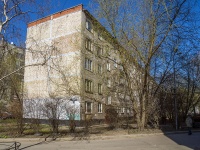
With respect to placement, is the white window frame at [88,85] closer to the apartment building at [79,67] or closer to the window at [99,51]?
the apartment building at [79,67]

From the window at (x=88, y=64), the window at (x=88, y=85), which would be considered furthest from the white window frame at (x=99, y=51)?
the window at (x=88, y=85)

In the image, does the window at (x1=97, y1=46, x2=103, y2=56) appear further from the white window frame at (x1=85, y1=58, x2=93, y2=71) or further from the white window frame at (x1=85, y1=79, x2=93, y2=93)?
the white window frame at (x1=85, y1=79, x2=93, y2=93)

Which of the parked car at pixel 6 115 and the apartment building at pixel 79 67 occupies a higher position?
the apartment building at pixel 79 67

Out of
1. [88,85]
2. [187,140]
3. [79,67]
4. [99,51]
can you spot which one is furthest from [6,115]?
[88,85]

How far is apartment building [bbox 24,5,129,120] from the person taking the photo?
1847 centimetres

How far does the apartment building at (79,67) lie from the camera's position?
60.6 feet

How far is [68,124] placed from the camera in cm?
1609

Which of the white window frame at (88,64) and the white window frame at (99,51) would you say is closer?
the white window frame at (99,51)

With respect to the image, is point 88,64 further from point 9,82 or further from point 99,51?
point 9,82

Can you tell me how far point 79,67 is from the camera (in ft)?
82.9

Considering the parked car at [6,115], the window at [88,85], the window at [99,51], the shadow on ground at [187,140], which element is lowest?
the shadow on ground at [187,140]

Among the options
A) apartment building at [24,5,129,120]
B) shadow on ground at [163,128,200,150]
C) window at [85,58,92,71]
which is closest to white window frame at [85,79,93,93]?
apartment building at [24,5,129,120]

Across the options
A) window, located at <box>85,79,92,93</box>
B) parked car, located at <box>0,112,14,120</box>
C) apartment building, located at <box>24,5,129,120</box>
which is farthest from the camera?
window, located at <box>85,79,92,93</box>

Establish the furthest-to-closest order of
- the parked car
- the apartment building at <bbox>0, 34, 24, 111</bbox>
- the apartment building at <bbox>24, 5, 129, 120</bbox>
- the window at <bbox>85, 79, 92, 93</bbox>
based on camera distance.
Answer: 1. the window at <bbox>85, 79, 92, 93</bbox>
2. the apartment building at <bbox>0, 34, 24, 111</bbox>
3. the apartment building at <bbox>24, 5, 129, 120</bbox>
4. the parked car
